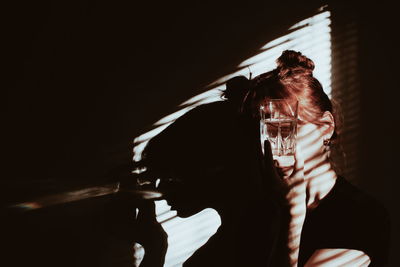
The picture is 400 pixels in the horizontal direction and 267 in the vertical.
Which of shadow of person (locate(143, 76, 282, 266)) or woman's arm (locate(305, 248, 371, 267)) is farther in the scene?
shadow of person (locate(143, 76, 282, 266))

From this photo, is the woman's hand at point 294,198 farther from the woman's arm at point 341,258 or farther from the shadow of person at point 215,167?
the shadow of person at point 215,167

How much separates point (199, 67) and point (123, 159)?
1.56ft

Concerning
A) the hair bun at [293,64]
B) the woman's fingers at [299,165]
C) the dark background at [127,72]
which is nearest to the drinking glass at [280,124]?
the woman's fingers at [299,165]

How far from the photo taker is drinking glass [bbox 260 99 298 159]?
1076mm

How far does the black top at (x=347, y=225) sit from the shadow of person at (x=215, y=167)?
22cm

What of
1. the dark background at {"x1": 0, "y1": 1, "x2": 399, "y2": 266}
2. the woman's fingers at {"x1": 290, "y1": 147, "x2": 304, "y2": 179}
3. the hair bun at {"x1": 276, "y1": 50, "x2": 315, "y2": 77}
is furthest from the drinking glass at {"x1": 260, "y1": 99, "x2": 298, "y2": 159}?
the dark background at {"x1": 0, "y1": 1, "x2": 399, "y2": 266}

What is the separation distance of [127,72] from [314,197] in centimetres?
85

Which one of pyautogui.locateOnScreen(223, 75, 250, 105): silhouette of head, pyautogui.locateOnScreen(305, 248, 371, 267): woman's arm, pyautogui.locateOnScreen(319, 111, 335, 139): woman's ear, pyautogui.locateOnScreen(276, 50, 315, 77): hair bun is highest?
pyautogui.locateOnScreen(276, 50, 315, 77): hair bun

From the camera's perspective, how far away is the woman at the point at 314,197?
980mm

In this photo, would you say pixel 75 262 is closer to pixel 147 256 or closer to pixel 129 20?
pixel 147 256

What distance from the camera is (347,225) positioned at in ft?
3.31

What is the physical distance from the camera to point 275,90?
1135 mm

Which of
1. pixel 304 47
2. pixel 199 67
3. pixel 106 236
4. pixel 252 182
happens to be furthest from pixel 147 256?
pixel 304 47

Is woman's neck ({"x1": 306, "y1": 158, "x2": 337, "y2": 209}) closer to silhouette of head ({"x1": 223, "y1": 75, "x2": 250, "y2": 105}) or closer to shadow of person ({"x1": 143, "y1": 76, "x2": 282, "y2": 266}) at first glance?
shadow of person ({"x1": 143, "y1": 76, "x2": 282, "y2": 266})
